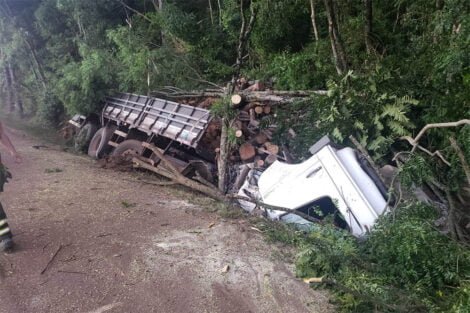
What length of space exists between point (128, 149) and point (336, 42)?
5.67m

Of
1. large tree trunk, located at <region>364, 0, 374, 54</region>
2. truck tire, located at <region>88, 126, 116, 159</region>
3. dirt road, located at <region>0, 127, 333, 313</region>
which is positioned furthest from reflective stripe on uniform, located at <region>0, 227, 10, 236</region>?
large tree trunk, located at <region>364, 0, 374, 54</region>

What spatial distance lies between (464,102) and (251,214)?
356cm

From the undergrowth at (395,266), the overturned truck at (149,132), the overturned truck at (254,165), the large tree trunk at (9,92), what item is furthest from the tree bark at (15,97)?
the undergrowth at (395,266)

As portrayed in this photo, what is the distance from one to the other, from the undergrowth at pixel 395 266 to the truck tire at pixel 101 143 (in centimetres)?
775

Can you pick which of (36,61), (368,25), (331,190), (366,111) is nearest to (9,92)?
(36,61)

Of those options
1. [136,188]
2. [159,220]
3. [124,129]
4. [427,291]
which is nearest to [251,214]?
[159,220]

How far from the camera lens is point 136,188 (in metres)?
7.52

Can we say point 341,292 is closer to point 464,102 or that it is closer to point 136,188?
point 464,102

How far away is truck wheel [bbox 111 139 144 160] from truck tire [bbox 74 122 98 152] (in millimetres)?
2028

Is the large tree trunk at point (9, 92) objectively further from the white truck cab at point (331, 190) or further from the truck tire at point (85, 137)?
the white truck cab at point (331, 190)

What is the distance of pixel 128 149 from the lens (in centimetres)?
1002

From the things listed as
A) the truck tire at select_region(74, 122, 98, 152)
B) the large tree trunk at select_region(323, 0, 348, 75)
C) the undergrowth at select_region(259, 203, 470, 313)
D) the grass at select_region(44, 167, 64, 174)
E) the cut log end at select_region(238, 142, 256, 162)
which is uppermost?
the large tree trunk at select_region(323, 0, 348, 75)

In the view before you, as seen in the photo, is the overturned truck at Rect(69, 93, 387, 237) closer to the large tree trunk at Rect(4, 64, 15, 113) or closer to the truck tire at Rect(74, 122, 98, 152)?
the truck tire at Rect(74, 122, 98, 152)

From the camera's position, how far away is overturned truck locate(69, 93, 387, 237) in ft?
17.0
